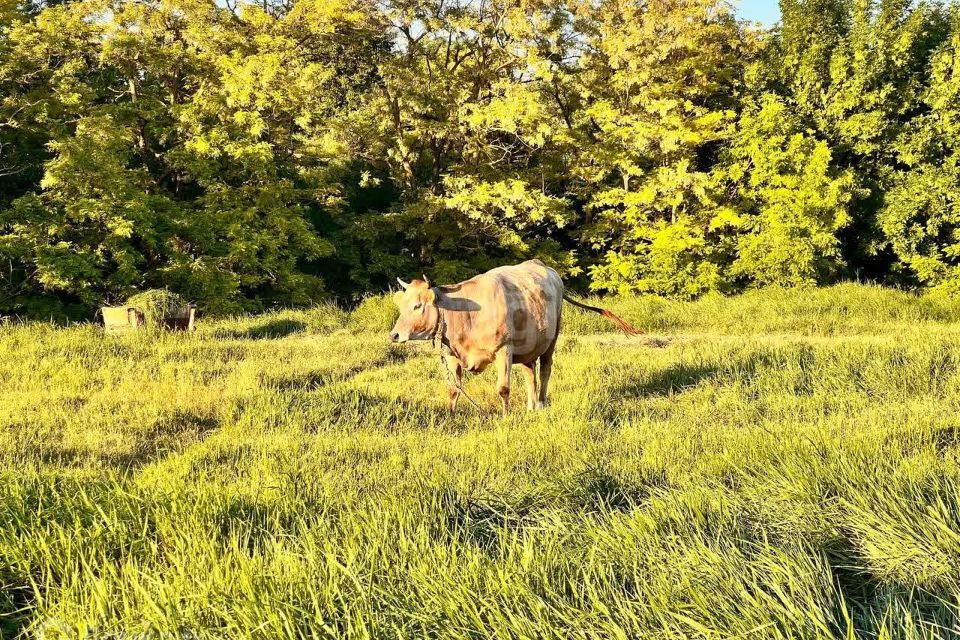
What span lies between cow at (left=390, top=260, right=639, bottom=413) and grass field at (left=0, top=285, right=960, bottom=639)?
1.71 feet

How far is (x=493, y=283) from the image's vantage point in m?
6.27

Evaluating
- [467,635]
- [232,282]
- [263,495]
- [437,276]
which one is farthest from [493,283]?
[437,276]

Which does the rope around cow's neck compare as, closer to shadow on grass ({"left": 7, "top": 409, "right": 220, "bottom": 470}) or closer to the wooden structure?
shadow on grass ({"left": 7, "top": 409, "right": 220, "bottom": 470})

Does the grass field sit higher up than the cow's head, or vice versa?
the cow's head

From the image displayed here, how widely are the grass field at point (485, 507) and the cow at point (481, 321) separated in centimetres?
52

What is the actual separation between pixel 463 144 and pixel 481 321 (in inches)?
645

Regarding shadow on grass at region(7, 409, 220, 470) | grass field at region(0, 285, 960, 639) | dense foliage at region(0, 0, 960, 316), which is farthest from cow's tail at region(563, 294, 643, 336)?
dense foliage at region(0, 0, 960, 316)

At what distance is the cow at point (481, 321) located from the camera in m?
6.00

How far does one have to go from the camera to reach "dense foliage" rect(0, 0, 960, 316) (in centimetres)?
1655

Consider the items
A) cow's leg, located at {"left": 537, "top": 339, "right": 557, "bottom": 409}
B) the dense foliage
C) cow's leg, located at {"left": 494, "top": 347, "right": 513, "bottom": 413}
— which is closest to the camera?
cow's leg, located at {"left": 494, "top": 347, "right": 513, "bottom": 413}

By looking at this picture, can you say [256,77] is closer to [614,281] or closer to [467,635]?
[614,281]

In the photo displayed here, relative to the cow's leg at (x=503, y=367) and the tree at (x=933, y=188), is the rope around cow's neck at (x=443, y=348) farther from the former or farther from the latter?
the tree at (x=933, y=188)

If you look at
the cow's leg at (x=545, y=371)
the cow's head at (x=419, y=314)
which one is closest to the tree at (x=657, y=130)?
the cow's leg at (x=545, y=371)

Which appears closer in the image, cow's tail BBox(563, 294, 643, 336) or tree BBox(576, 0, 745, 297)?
cow's tail BBox(563, 294, 643, 336)
